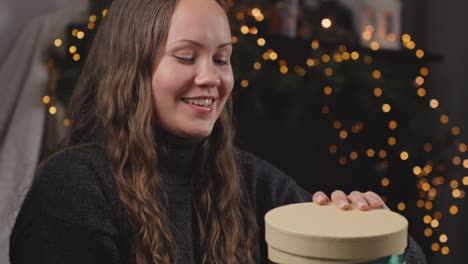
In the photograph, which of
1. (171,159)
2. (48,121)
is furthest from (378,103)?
(171,159)

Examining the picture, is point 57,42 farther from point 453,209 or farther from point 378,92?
point 453,209

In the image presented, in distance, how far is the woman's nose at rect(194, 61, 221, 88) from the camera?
1.18 metres

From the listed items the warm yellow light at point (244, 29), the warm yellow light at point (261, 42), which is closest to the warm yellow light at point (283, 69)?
the warm yellow light at point (261, 42)

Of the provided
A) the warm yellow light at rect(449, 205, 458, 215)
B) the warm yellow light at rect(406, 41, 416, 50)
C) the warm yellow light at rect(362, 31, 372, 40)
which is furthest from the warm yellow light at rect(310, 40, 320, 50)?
the warm yellow light at rect(449, 205, 458, 215)

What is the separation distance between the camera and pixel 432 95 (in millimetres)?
3525

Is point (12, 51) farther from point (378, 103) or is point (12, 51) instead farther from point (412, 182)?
point (412, 182)

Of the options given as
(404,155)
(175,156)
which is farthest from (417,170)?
(175,156)

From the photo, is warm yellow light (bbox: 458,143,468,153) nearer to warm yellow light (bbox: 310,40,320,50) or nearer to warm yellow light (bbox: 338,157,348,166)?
warm yellow light (bbox: 338,157,348,166)

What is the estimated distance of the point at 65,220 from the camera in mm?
1113

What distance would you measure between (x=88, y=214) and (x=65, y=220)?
4 cm

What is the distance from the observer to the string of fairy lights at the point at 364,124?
96.2 inches

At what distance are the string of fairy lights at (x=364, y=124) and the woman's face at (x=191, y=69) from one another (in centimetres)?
104

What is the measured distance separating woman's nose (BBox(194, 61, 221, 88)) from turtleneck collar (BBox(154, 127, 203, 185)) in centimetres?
11

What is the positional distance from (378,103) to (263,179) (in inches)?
56.0
